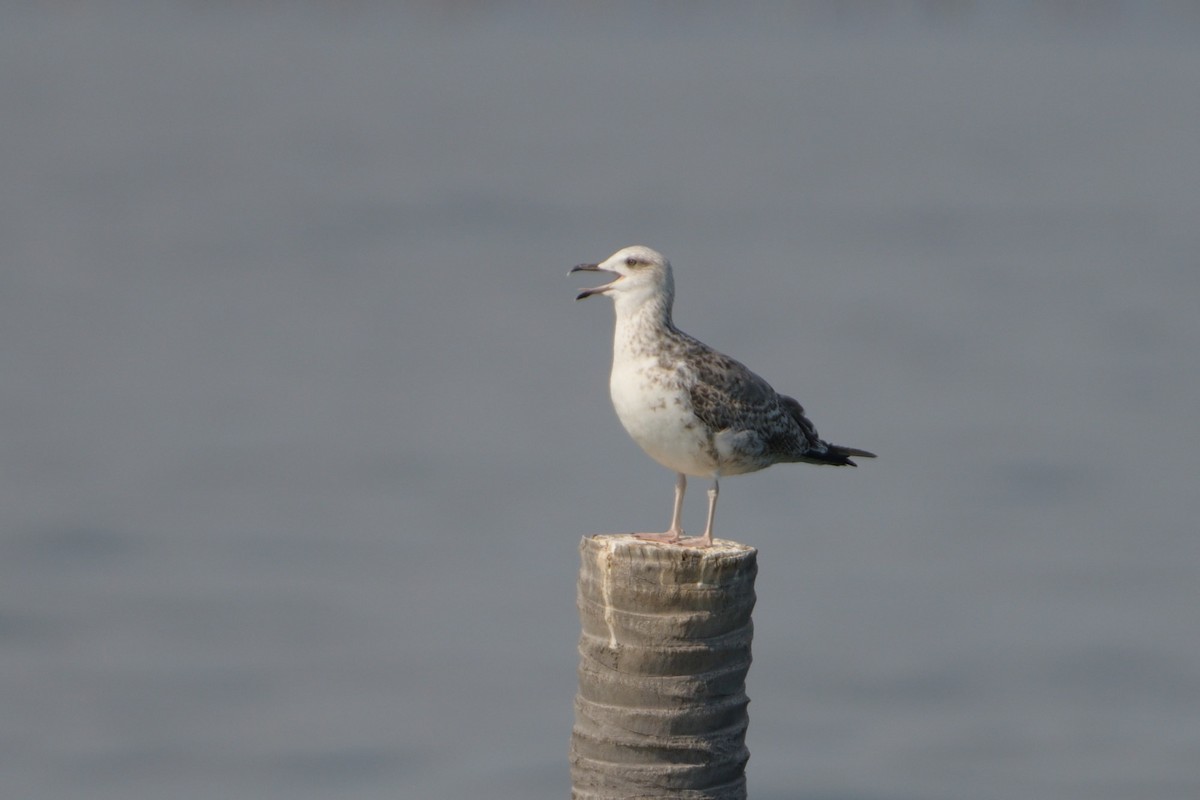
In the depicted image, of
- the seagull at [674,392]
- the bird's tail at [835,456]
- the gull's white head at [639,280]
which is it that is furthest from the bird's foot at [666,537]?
the bird's tail at [835,456]

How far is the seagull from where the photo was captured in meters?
9.84

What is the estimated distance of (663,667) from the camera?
7.92 m

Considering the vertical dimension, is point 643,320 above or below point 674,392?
above

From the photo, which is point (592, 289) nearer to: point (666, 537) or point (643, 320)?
point (643, 320)

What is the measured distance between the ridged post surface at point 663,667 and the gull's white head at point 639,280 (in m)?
2.31

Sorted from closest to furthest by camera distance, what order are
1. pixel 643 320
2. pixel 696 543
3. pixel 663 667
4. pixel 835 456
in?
pixel 663 667
pixel 696 543
pixel 643 320
pixel 835 456

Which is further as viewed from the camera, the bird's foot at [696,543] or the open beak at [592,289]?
the open beak at [592,289]

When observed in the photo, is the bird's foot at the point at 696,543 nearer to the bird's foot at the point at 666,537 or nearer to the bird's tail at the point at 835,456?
the bird's foot at the point at 666,537

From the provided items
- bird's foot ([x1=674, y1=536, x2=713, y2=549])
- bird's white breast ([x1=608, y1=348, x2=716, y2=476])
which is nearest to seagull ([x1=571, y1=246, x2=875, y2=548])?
bird's white breast ([x1=608, y1=348, x2=716, y2=476])

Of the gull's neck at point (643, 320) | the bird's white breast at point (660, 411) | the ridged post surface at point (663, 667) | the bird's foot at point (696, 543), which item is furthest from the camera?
the gull's neck at point (643, 320)

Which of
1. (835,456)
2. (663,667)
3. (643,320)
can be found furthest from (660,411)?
(663,667)

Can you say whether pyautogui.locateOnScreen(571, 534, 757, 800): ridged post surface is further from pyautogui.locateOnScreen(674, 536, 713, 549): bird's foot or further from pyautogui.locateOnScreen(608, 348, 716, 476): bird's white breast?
pyautogui.locateOnScreen(608, 348, 716, 476): bird's white breast

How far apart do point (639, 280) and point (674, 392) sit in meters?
0.64

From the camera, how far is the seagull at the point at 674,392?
9836 millimetres
